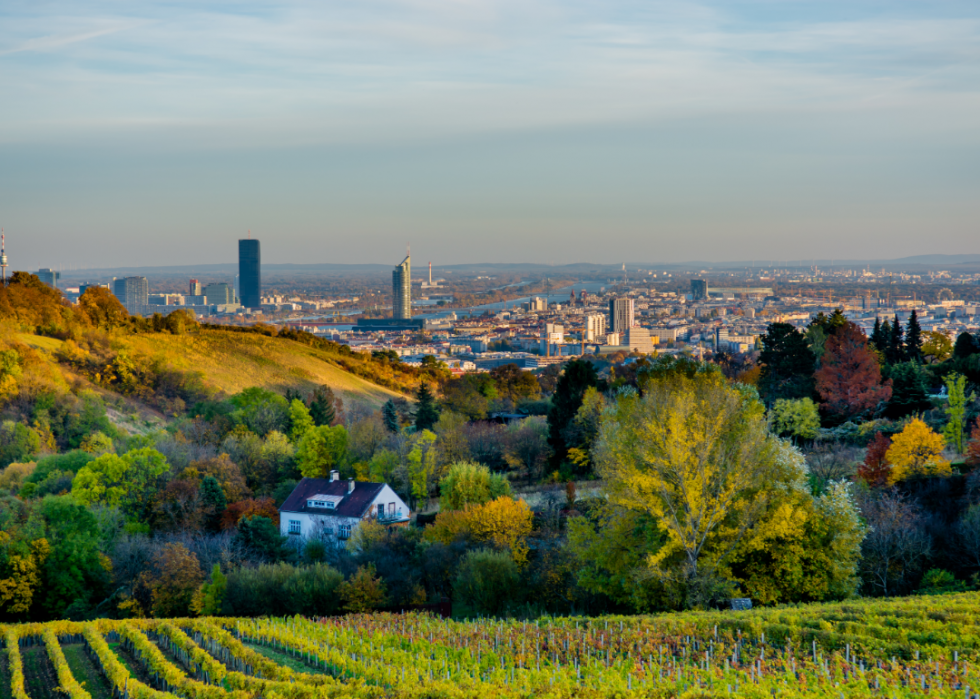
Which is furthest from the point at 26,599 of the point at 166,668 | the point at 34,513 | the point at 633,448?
the point at 633,448

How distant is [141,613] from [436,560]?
9.07 metres

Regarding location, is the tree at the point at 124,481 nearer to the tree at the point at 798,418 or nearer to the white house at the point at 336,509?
the white house at the point at 336,509

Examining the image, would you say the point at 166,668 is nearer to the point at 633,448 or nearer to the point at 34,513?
the point at 633,448

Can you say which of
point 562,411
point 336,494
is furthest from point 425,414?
point 336,494

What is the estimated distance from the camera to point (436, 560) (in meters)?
28.0

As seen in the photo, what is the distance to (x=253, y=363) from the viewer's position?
249ft

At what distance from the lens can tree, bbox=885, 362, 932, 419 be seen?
Answer: 3991 cm

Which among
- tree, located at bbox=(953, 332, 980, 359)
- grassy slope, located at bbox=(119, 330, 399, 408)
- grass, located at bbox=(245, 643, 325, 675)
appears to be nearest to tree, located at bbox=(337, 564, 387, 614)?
grass, located at bbox=(245, 643, 325, 675)

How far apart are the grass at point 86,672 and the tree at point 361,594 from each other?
23.0ft

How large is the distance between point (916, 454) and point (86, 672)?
979 inches

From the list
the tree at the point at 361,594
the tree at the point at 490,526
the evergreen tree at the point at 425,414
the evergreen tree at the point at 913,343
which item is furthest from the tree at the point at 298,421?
the evergreen tree at the point at 913,343

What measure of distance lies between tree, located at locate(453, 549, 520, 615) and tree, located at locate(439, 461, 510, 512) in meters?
8.43

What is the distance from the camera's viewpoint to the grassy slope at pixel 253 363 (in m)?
69.6

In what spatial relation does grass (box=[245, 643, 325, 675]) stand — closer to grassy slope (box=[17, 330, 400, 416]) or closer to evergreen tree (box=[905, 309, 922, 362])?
evergreen tree (box=[905, 309, 922, 362])
